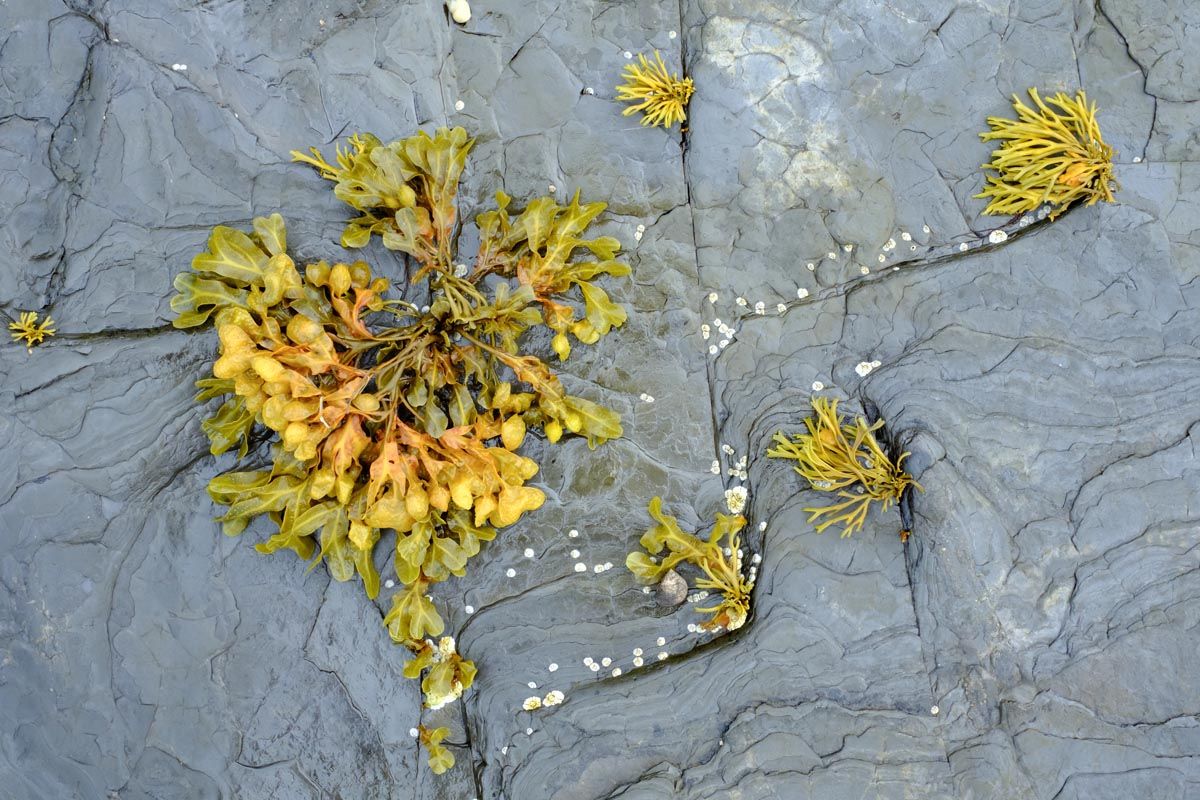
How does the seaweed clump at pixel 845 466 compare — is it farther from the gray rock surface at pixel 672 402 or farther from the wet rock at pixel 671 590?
the wet rock at pixel 671 590

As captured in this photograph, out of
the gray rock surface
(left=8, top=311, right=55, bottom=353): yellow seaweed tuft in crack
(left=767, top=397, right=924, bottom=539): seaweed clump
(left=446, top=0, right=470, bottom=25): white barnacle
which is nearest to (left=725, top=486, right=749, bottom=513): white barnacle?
the gray rock surface

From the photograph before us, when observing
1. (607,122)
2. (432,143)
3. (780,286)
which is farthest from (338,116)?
(780,286)

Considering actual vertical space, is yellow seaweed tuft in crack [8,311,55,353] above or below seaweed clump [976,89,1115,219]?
below

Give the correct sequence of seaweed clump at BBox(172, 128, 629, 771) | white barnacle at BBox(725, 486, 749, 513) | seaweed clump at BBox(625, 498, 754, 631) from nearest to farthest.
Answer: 1. seaweed clump at BBox(172, 128, 629, 771)
2. seaweed clump at BBox(625, 498, 754, 631)
3. white barnacle at BBox(725, 486, 749, 513)

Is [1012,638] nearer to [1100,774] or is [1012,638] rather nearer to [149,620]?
[1100,774]

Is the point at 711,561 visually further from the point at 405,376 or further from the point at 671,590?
the point at 405,376

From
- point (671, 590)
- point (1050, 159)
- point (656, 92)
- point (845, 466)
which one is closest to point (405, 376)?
point (671, 590)

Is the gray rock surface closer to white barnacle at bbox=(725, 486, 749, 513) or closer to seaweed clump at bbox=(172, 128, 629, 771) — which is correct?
white barnacle at bbox=(725, 486, 749, 513)
